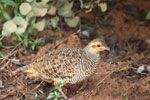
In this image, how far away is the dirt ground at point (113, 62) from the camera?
177 inches

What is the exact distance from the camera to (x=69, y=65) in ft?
14.0

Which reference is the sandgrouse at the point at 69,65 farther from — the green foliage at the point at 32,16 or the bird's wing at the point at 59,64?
the green foliage at the point at 32,16

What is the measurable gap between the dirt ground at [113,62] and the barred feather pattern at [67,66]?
10.5 inches

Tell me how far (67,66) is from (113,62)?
1.44m

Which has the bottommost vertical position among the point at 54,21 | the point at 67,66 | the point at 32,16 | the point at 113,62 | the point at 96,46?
the point at 113,62

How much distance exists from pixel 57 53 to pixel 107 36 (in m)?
2.30

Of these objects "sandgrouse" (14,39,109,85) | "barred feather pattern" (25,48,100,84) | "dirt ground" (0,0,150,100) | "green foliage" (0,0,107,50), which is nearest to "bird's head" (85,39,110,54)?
"sandgrouse" (14,39,109,85)

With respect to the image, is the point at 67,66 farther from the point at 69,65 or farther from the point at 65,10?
the point at 65,10

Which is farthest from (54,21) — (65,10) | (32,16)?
(32,16)

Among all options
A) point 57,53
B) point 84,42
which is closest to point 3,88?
point 57,53

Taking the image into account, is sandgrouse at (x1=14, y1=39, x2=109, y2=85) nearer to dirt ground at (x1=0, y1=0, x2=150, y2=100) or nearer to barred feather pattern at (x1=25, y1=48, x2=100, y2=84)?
barred feather pattern at (x1=25, y1=48, x2=100, y2=84)

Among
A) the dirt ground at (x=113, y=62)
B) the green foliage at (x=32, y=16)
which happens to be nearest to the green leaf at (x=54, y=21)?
the green foliage at (x=32, y=16)

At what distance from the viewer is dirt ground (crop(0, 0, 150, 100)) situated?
4496mm

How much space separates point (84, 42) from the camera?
6000 mm
